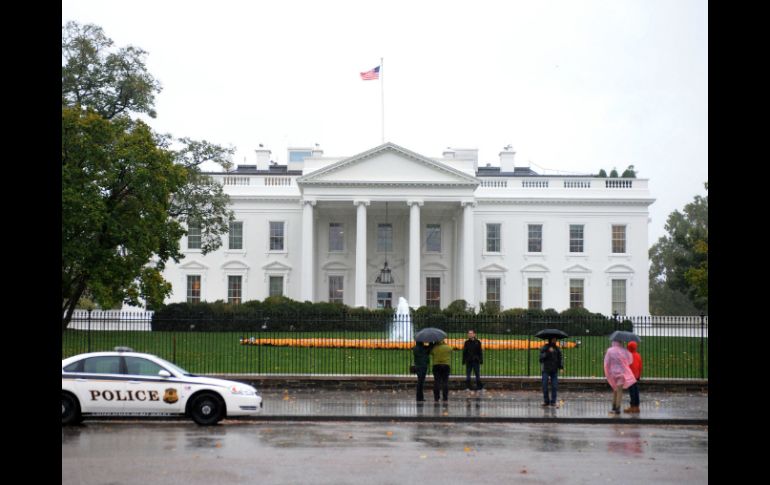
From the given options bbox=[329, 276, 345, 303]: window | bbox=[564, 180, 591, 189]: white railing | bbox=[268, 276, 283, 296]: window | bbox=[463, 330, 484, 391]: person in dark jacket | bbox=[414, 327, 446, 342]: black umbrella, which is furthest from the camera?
bbox=[564, 180, 591, 189]: white railing

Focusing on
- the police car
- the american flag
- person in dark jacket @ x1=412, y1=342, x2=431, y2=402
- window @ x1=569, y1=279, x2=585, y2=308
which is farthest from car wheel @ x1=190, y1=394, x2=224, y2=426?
window @ x1=569, y1=279, x2=585, y2=308

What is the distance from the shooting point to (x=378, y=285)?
56.7 metres

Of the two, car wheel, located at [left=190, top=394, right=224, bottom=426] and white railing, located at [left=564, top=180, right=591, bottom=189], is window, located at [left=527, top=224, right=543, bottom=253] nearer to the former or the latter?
white railing, located at [left=564, top=180, right=591, bottom=189]

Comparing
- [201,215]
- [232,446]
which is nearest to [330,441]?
[232,446]

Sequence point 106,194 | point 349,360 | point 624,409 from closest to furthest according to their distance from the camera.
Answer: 1. point 624,409
2. point 349,360
3. point 106,194

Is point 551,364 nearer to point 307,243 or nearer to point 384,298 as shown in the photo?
point 307,243

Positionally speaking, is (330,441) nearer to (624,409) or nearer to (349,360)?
(624,409)

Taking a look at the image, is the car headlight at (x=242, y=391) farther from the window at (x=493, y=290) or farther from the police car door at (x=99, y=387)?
the window at (x=493, y=290)

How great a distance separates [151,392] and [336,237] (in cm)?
4250

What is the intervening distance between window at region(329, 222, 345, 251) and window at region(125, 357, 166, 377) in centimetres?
4198

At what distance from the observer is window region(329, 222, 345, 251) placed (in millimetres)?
57594

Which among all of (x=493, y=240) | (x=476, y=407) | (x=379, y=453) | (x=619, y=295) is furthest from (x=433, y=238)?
(x=379, y=453)
